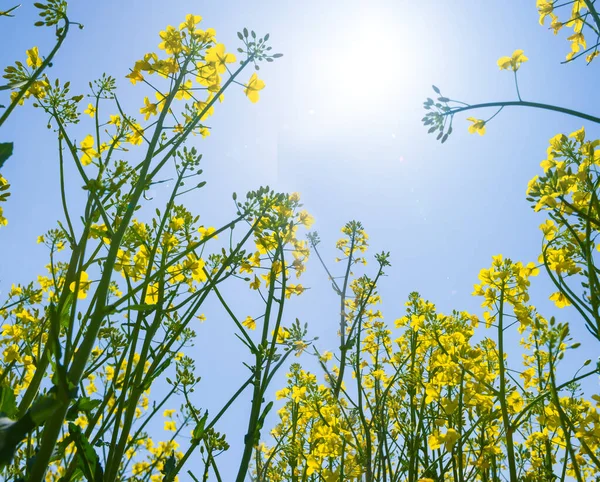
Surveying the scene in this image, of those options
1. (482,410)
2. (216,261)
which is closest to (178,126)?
(216,261)

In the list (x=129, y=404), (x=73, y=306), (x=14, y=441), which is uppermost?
(x=73, y=306)

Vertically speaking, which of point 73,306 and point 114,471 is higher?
point 73,306

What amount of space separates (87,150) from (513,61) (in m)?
2.13

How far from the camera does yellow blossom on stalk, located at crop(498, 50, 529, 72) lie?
2.10 m

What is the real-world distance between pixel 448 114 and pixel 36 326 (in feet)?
8.65

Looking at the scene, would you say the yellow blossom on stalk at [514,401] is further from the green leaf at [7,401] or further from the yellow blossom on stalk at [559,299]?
the green leaf at [7,401]

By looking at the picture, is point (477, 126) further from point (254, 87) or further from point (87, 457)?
point (87, 457)

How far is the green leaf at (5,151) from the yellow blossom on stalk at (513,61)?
7.20 ft

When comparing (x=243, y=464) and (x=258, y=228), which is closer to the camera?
(x=243, y=464)

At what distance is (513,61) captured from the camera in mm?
2145

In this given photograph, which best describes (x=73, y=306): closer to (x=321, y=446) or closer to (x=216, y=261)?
(x=216, y=261)

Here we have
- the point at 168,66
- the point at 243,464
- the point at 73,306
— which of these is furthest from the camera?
the point at 168,66

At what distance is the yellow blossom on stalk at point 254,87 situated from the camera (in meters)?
2.03

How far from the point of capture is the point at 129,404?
52.5 inches
